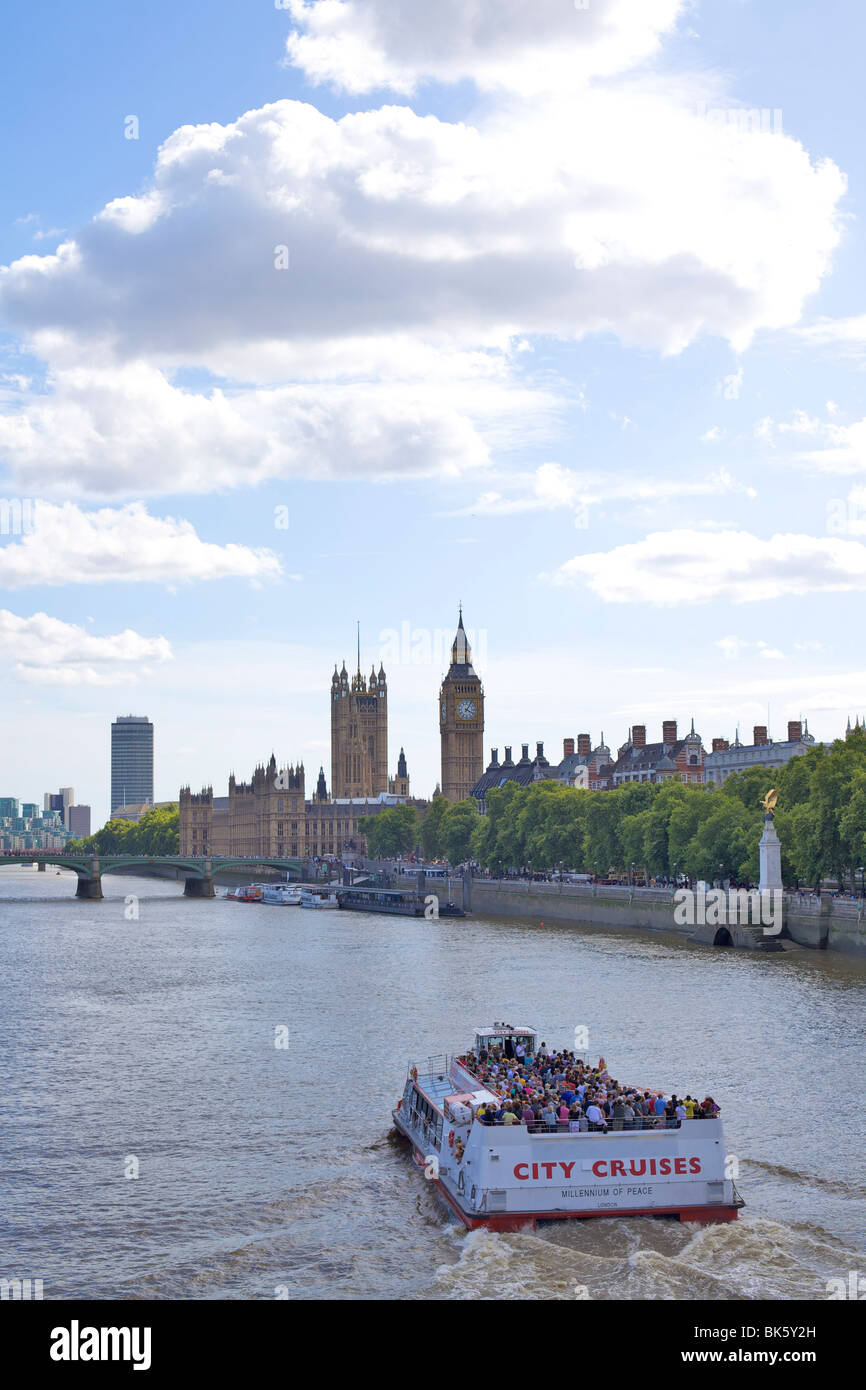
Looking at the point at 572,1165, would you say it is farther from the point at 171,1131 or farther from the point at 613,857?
the point at 613,857

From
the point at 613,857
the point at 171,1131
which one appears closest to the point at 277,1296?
the point at 171,1131

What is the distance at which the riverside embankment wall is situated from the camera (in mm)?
70562

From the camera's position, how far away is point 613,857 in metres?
108

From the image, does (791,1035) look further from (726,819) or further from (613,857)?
(613,857)

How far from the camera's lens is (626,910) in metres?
93.4

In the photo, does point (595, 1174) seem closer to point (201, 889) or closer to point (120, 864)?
point (120, 864)

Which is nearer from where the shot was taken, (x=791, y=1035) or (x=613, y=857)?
(x=791, y=1035)

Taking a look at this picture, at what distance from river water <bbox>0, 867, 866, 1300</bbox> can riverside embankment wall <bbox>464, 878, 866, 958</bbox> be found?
3.00m

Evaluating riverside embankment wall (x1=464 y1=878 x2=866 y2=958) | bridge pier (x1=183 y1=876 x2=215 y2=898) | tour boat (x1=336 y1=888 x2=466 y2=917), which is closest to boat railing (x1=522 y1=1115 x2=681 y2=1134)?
riverside embankment wall (x1=464 y1=878 x2=866 y2=958)

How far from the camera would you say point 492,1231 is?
81.7 ft
